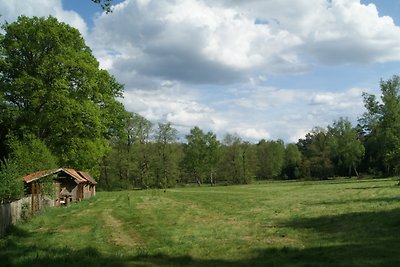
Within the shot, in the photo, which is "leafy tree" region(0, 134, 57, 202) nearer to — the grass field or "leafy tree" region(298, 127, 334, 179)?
the grass field

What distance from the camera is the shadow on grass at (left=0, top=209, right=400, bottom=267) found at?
1244cm

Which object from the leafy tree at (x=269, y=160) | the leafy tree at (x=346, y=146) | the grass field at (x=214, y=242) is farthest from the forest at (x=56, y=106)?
the leafy tree at (x=269, y=160)

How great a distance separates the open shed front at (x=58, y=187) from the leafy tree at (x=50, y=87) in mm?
2241

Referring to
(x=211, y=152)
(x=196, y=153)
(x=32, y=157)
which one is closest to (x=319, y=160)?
(x=211, y=152)

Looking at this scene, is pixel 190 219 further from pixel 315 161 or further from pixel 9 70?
pixel 315 161

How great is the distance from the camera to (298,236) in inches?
696

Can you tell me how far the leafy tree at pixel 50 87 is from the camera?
1564 inches

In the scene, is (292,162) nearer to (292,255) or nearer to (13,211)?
(13,211)

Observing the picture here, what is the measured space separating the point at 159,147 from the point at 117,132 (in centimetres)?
5528

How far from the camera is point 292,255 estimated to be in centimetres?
1362

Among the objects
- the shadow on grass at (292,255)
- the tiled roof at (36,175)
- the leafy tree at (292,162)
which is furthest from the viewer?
the leafy tree at (292,162)

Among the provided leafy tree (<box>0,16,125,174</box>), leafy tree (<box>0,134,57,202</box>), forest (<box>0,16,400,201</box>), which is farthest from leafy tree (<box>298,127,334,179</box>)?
leafy tree (<box>0,134,57,202</box>)

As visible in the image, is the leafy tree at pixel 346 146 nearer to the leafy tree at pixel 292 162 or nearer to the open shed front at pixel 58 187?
the leafy tree at pixel 292 162

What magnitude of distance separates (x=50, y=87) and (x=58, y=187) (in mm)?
8453
